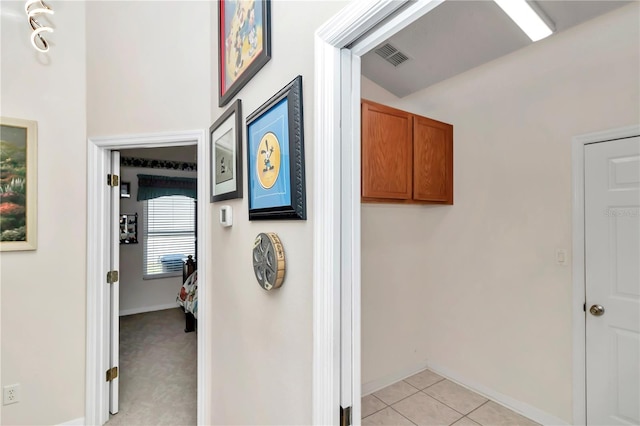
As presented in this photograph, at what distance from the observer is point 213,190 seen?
6.17ft

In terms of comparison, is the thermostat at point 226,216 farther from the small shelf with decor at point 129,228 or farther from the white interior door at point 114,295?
→ the small shelf with decor at point 129,228

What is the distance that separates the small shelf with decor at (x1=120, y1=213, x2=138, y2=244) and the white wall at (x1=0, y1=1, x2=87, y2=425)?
9.51ft

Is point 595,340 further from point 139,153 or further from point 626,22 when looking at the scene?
point 139,153

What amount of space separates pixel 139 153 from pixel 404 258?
4.36m

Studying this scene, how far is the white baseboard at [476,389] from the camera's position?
209cm

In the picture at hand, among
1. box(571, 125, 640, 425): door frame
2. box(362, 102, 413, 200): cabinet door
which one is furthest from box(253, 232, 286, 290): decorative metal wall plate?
box(571, 125, 640, 425): door frame

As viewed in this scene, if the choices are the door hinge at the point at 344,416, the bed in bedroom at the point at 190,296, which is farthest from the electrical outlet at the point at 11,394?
the door hinge at the point at 344,416

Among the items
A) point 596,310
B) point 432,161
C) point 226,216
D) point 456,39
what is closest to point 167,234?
point 226,216

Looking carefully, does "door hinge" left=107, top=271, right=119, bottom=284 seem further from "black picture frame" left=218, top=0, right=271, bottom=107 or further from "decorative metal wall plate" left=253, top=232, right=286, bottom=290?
"decorative metal wall plate" left=253, top=232, right=286, bottom=290

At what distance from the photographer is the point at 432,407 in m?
2.23

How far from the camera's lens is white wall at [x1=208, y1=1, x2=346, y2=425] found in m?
0.94

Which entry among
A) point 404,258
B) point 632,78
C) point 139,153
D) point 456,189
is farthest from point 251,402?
point 139,153

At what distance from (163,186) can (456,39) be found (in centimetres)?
486

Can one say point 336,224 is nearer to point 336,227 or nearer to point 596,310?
point 336,227
